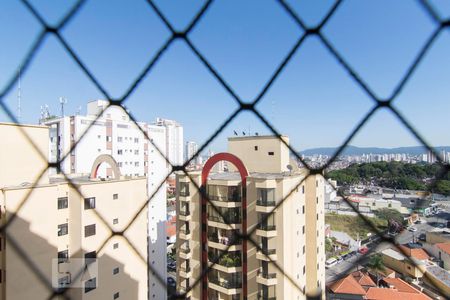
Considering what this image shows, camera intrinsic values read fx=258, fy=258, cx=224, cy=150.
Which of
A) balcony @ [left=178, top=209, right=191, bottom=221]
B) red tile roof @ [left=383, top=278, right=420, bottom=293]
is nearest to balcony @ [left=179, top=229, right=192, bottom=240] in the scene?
balcony @ [left=178, top=209, right=191, bottom=221]

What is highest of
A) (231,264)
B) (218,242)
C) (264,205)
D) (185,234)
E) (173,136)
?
(173,136)

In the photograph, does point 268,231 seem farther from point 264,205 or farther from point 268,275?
point 268,275

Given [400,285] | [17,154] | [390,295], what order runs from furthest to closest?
1. [400,285]
2. [390,295]
3. [17,154]

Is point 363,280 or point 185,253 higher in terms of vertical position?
point 185,253

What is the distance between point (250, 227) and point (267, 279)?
85 centimetres

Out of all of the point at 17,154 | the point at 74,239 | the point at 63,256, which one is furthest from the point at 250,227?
the point at 17,154

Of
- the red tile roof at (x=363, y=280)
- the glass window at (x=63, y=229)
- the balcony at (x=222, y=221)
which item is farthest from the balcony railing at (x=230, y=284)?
the red tile roof at (x=363, y=280)

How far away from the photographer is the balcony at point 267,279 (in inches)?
165

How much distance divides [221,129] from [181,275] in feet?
17.7

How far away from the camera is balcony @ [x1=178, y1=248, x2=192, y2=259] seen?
192 inches

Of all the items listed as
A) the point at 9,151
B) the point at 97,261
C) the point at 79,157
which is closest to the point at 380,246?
the point at 9,151

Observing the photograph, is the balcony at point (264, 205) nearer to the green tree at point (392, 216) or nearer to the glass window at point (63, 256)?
the green tree at point (392, 216)

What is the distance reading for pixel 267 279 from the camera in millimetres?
4207

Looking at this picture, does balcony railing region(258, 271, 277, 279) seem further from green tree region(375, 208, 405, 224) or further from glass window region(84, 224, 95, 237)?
green tree region(375, 208, 405, 224)
